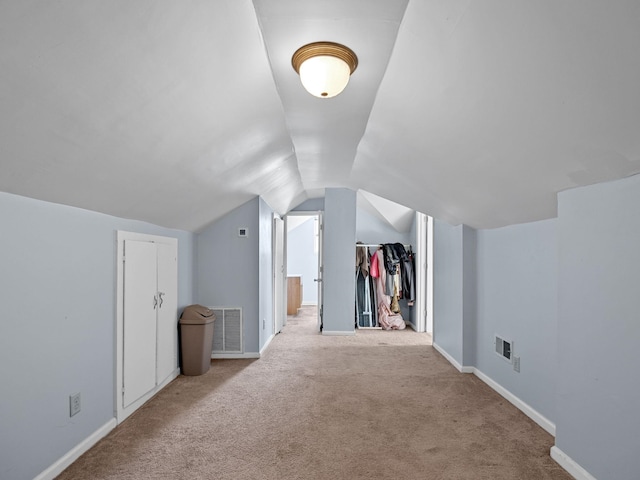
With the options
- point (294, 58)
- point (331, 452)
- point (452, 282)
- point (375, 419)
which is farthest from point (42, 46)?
point (452, 282)

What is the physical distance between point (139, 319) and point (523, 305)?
10.1 feet

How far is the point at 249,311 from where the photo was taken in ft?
15.9

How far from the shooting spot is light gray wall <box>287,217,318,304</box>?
9.84 m

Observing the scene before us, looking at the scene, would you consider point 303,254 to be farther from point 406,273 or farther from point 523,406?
point 523,406

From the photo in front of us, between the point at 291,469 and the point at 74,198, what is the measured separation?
1996 mm

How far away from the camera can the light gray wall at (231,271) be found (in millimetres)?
4848

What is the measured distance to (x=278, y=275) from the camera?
6.51 meters

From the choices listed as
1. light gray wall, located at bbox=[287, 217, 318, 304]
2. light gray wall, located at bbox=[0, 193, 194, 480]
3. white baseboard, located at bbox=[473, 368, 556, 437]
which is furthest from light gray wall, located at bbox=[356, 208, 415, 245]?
light gray wall, located at bbox=[0, 193, 194, 480]

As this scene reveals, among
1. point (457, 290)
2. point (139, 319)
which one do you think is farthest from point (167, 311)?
point (457, 290)

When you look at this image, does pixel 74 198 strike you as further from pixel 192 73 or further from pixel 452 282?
pixel 452 282

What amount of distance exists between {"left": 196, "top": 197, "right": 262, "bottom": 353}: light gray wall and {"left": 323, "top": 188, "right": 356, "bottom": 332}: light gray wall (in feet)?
5.94

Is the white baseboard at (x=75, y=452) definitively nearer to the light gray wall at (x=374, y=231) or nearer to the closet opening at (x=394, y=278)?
the closet opening at (x=394, y=278)

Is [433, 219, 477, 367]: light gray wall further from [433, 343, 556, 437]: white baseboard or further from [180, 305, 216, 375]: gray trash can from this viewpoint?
[180, 305, 216, 375]: gray trash can

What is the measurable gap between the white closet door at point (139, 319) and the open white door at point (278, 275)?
270 cm
